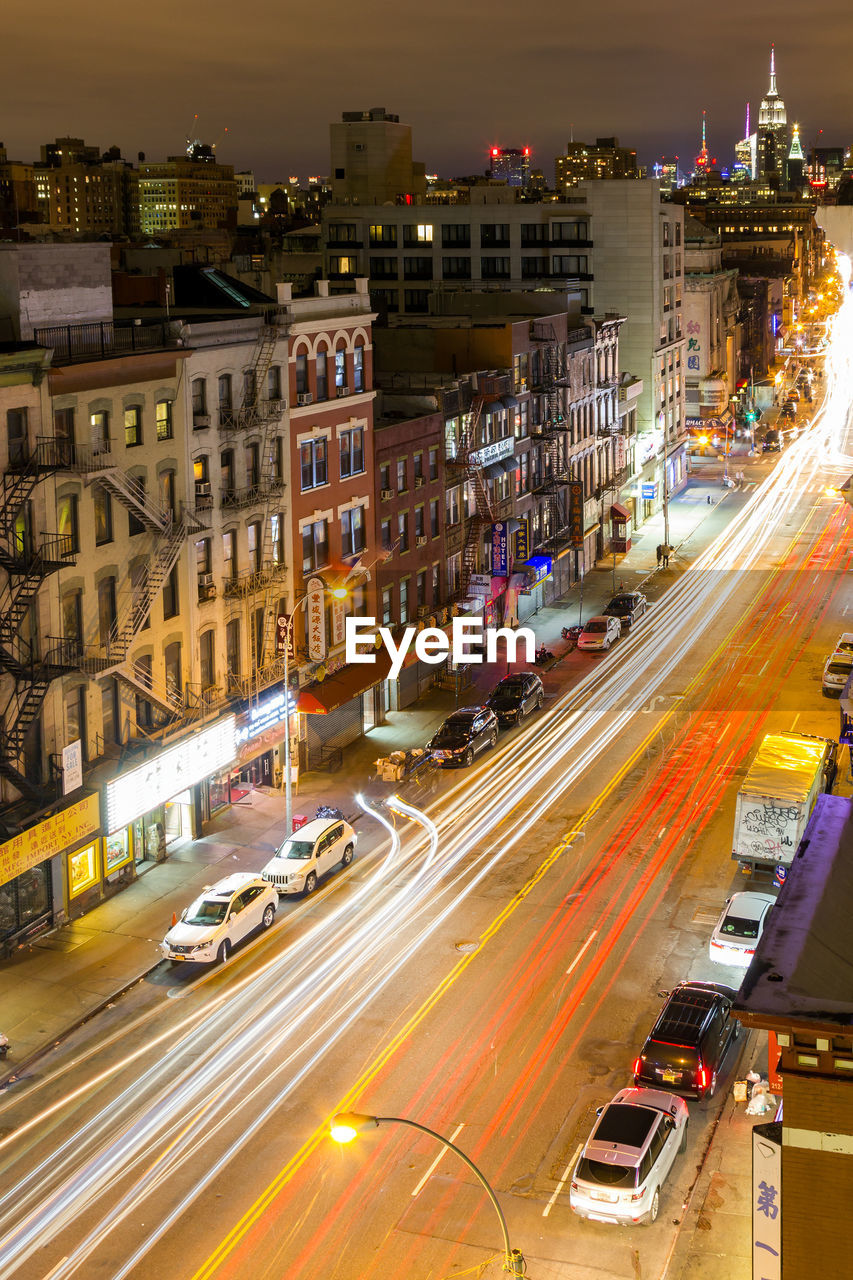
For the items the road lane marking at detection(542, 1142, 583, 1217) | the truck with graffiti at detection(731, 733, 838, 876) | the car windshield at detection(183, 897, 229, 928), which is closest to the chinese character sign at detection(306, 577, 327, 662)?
the car windshield at detection(183, 897, 229, 928)

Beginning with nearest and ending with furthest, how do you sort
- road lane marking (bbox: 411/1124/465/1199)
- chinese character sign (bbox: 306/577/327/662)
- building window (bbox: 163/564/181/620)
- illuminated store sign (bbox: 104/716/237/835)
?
road lane marking (bbox: 411/1124/465/1199), illuminated store sign (bbox: 104/716/237/835), building window (bbox: 163/564/181/620), chinese character sign (bbox: 306/577/327/662)

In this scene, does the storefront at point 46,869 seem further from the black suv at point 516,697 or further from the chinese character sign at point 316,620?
the black suv at point 516,697

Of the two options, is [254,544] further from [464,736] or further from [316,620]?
[464,736]

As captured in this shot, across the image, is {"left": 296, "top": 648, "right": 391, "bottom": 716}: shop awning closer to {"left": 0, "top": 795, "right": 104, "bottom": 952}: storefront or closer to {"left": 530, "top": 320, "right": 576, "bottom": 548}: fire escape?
{"left": 0, "top": 795, "right": 104, "bottom": 952}: storefront

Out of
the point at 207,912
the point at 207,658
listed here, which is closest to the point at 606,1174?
the point at 207,912

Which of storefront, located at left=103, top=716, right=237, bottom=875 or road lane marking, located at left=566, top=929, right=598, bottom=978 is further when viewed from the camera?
storefront, located at left=103, top=716, right=237, bottom=875

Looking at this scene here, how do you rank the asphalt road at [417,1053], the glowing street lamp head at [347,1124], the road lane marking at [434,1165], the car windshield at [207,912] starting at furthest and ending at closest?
1. the car windshield at [207,912]
2. the road lane marking at [434,1165]
3. the asphalt road at [417,1053]
4. the glowing street lamp head at [347,1124]

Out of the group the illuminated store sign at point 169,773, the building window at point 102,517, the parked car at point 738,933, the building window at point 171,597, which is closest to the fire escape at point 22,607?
the building window at point 102,517
